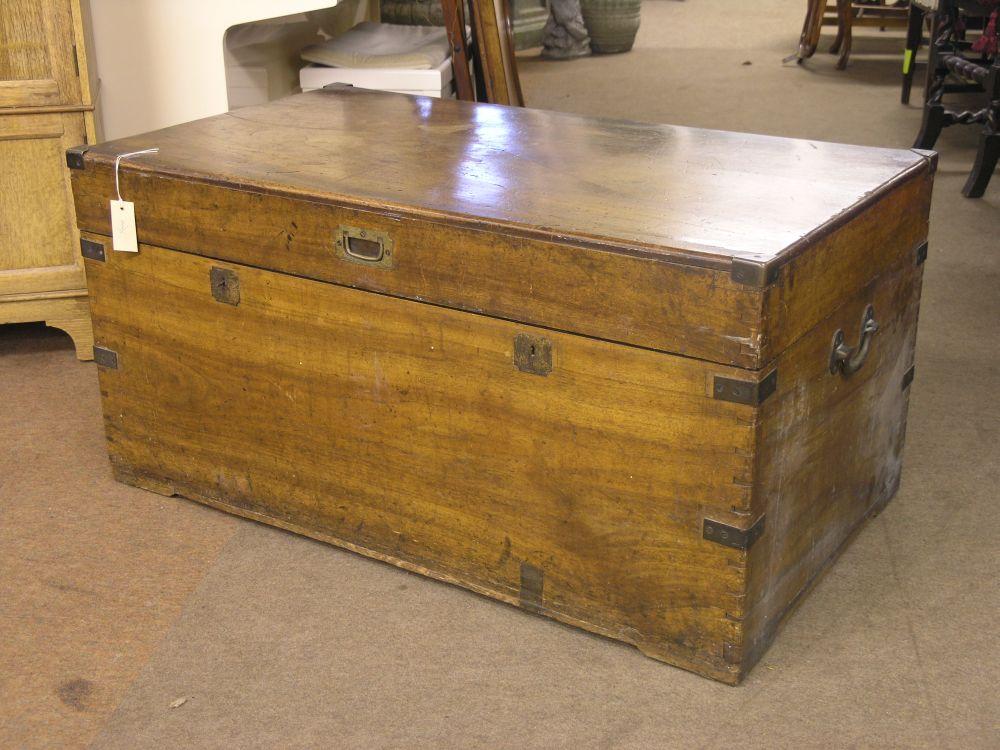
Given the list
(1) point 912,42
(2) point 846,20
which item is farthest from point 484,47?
(2) point 846,20

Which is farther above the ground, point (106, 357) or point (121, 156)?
point (121, 156)

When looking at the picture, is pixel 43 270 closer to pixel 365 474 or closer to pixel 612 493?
pixel 365 474

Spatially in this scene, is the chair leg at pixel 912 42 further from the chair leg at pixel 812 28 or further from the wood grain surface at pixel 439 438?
the wood grain surface at pixel 439 438

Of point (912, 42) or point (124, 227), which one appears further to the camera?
point (912, 42)

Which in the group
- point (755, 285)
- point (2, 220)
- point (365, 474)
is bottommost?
point (365, 474)

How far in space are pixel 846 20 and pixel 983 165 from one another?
2054mm

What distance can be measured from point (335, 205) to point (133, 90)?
3.86ft

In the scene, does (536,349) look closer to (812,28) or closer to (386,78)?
(386,78)

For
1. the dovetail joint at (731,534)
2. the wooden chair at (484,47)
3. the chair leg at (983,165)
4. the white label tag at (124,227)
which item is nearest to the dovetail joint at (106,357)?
the white label tag at (124,227)

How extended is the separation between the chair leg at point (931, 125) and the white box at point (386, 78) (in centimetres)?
177

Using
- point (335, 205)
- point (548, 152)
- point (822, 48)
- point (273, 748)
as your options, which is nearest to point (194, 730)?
point (273, 748)

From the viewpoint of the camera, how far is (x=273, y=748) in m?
1.40

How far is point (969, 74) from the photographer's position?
3.59 m

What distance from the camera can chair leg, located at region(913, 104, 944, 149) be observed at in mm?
3795
